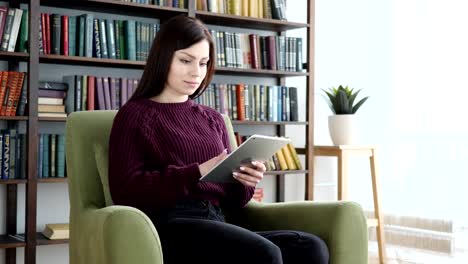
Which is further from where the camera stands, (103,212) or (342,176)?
(342,176)

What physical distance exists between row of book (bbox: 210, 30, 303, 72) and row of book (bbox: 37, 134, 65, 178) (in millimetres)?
971

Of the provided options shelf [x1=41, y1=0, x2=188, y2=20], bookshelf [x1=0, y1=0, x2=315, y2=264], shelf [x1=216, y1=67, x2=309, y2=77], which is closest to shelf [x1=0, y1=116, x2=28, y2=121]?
bookshelf [x1=0, y1=0, x2=315, y2=264]

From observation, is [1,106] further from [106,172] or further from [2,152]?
[106,172]

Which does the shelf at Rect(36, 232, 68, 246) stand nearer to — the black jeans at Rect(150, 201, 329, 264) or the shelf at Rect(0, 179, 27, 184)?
the shelf at Rect(0, 179, 27, 184)

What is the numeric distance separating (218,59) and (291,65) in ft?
1.58

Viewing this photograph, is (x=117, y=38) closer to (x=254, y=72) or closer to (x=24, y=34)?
(x=24, y=34)

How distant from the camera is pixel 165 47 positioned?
2.31 meters

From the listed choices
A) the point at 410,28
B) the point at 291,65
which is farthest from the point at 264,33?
the point at 410,28

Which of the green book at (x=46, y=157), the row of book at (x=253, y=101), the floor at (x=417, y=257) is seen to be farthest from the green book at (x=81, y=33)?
the floor at (x=417, y=257)

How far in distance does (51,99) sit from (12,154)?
1.03ft

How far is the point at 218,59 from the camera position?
3910 mm

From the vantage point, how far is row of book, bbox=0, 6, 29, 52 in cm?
328

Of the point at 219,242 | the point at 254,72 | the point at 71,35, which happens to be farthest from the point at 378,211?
the point at 219,242

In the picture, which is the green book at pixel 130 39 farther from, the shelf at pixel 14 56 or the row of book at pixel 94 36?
the shelf at pixel 14 56
